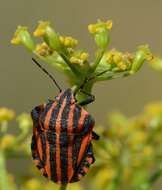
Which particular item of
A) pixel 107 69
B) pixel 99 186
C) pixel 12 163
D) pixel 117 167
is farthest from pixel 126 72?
pixel 12 163

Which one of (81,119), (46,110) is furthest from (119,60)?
(46,110)

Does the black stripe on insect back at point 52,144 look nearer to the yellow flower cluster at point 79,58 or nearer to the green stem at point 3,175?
the yellow flower cluster at point 79,58

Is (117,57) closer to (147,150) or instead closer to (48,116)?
(48,116)

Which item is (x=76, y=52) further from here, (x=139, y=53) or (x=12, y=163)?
(x=12, y=163)

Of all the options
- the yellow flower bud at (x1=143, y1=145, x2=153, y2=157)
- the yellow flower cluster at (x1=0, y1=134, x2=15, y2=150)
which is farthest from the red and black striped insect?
the yellow flower bud at (x1=143, y1=145, x2=153, y2=157)

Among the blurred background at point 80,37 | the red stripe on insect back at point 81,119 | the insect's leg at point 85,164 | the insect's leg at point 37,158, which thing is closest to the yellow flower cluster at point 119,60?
the red stripe on insect back at point 81,119

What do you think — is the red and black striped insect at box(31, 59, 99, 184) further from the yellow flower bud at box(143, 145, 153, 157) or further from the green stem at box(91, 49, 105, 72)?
the yellow flower bud at box(143, 145, 153, 157)
